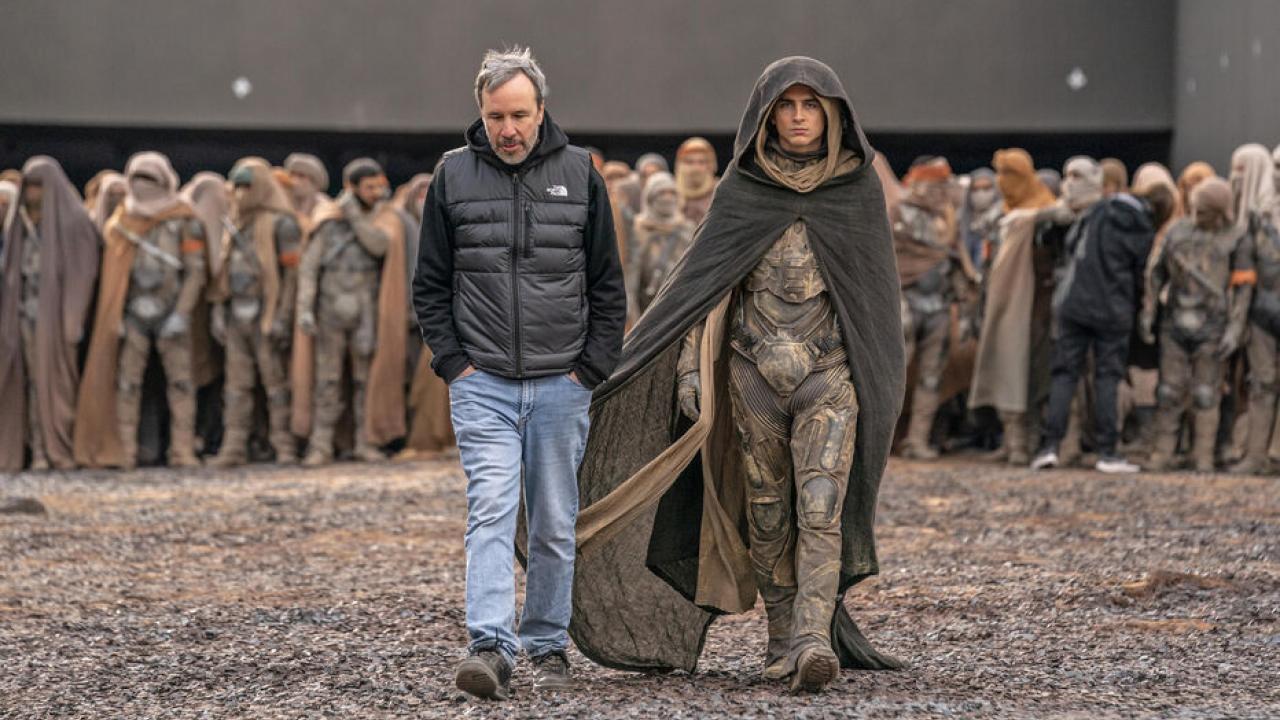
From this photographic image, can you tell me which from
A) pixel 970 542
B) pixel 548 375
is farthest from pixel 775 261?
pixel 970 542

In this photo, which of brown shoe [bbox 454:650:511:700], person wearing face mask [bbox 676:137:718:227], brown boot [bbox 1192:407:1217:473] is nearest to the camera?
brown shoe [bbox 454:650:511:700]

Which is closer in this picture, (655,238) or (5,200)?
(655,238)

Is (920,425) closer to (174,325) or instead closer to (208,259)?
(208,259)

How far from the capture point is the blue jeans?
5836 millimetres

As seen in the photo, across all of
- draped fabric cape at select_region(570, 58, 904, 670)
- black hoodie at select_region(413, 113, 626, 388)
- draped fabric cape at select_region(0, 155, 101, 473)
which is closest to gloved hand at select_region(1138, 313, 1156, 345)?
draped fabric cape at select_region(0, 155, 101, 473)

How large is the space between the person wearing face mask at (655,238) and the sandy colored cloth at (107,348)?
3.36 meters

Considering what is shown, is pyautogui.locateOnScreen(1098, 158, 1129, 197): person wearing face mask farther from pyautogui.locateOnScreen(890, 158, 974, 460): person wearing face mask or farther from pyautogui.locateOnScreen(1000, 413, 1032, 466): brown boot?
pyautogui.locateOnScreen(1000, 413, 1032, 466): brown boot

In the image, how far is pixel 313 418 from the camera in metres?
15.6

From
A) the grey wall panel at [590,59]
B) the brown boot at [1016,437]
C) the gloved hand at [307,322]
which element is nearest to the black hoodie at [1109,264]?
the brown boot at [1016,437]

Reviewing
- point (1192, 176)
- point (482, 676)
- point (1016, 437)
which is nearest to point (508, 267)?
point (482, 676)

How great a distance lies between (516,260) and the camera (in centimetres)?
587

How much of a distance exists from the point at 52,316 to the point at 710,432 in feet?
32.4

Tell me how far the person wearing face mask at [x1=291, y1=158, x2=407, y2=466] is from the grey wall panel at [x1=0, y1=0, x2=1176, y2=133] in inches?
321

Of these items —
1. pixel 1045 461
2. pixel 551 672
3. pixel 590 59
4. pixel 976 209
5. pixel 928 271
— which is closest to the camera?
pixel 551 672
